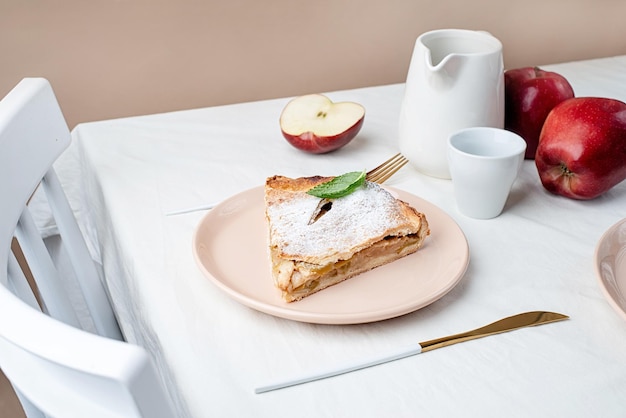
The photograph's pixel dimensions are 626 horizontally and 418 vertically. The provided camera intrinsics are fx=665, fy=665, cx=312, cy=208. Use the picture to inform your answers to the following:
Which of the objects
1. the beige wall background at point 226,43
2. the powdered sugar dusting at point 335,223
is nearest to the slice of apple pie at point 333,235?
the powdered sugar dusting at point 335,223

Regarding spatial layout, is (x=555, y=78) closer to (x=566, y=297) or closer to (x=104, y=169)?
(x=566, y=297)

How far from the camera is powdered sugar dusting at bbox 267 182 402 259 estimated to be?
2.24 feet

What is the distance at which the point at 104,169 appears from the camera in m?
1.00

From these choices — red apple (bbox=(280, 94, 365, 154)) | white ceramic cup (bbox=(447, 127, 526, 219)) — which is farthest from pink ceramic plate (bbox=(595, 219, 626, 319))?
red apple (bbox=(280, 94, 365, 154))

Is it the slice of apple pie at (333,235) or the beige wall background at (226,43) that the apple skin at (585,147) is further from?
the beige wall background at (226,43)

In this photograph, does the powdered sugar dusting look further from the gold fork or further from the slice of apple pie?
the gold fork

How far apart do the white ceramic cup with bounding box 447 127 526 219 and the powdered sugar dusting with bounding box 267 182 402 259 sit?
0.12 meters

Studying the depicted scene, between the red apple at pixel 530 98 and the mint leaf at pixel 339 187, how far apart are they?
1.08 ft

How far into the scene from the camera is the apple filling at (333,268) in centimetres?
66

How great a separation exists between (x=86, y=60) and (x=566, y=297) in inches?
52.0

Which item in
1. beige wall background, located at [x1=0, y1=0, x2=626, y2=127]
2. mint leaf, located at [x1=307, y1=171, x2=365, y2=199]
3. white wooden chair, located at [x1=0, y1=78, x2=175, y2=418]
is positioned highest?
white wooden chair, located at [x1=0, y1=78, x2=175, y2=418]

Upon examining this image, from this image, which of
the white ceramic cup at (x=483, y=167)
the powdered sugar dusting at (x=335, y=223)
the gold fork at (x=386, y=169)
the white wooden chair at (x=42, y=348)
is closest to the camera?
the white wooden chair at (x=42, y=348)

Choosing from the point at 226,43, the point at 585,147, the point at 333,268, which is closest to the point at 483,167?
the point at 585,147

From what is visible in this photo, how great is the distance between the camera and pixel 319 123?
1023 millimetres
